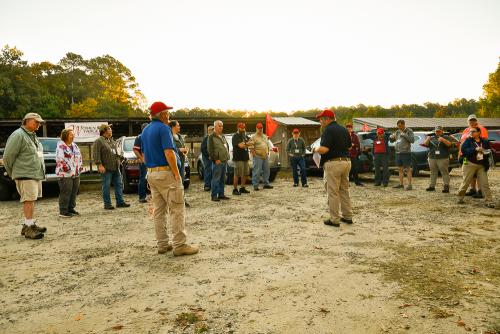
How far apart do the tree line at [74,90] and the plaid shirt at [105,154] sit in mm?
17579

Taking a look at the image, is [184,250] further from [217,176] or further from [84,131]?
[84,131]

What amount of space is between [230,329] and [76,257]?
291cm

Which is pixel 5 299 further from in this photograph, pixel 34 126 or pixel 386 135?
pixel 386 135

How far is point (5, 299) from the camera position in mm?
3469

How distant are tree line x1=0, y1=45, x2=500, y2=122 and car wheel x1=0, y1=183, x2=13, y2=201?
656 inches

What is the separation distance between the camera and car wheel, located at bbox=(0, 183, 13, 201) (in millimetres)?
9875

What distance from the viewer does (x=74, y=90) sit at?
5925 centimetres

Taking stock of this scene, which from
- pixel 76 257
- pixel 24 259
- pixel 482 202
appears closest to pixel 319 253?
pixel 76 257

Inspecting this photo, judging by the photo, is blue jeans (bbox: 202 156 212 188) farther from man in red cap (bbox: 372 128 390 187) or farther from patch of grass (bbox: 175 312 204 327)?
patch of grass (bbox: 175 312 204 327)

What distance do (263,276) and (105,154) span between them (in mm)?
5560

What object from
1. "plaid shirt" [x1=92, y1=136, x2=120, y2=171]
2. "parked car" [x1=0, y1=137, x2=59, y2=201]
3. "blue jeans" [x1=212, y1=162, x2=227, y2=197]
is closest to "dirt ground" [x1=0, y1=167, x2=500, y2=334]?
"plaid shirt" [x1=92, y1=136, x2=120, y2=171]

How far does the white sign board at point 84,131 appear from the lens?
15.2 meters

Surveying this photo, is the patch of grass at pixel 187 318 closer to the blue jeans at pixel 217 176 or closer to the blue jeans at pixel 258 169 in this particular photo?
the blue jeans at pixel 217 176

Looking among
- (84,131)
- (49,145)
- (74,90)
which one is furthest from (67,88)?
(49,145)
